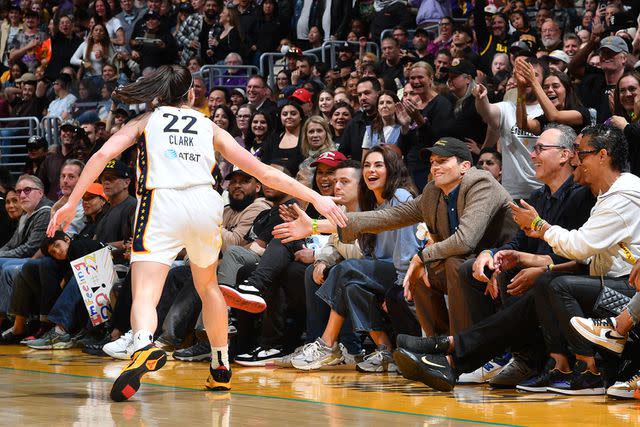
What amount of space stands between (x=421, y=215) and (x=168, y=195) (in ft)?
6.34

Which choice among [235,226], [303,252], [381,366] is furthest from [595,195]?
[235,226]

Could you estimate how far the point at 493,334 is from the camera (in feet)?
19.2

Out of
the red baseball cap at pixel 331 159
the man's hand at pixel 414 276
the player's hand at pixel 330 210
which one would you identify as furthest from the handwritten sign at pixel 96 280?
the player's hand at pixel 330 210

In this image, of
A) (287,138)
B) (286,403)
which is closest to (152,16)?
(287,138)

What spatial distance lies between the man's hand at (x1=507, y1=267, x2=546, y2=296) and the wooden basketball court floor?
0.60 meters

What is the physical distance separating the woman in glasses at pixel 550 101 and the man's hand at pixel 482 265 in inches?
69.8

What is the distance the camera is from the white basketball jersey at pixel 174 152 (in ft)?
18.5

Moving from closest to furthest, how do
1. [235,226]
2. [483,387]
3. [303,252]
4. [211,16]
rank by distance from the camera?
[483,387], [303,252], [235,226], [211,16]

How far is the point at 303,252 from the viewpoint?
776cm

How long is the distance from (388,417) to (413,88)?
4.83m

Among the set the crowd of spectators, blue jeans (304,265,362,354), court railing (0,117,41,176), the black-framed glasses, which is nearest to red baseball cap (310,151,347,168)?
the crowd of spectators

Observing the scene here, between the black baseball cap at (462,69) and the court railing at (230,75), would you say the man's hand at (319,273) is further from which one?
the court railing at (230,75)

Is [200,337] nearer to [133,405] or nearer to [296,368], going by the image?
[296,368]

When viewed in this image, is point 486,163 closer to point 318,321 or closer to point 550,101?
point 550,101
